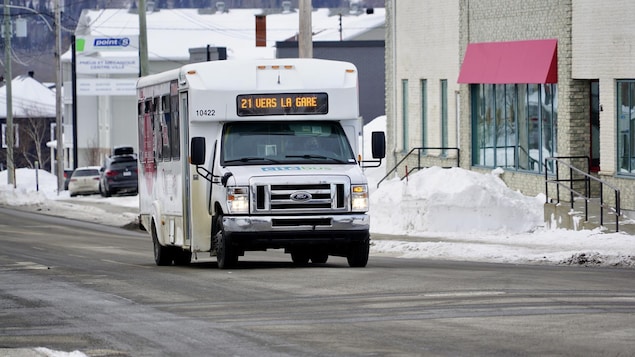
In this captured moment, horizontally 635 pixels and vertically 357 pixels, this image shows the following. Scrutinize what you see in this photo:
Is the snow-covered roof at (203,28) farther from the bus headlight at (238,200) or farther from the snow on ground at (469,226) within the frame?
the bus headlight at (238,200)

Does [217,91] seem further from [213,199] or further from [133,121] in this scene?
[133,121]

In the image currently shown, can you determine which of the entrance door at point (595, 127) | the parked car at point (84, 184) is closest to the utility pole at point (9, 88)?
the parked car at point (84, 184)

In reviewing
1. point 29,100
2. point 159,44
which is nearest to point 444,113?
point 159,44

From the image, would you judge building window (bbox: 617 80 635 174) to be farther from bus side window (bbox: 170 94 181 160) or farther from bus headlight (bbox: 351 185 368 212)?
bus headlight (bbox: 351 185 368 212)

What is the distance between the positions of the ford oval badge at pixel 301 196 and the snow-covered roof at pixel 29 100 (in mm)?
109439

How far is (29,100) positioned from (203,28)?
93.8 ft

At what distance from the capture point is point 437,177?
105ft

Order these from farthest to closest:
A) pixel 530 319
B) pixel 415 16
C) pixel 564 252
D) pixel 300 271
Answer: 1. pixel 415 16
2. pixel 564 252
3. pixel 300 271
4. pixel 530 319

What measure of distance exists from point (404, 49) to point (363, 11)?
68.4 meters

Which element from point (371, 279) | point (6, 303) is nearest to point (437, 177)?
point (371, 279)

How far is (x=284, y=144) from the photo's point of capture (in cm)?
2012

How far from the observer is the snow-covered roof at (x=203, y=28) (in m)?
103

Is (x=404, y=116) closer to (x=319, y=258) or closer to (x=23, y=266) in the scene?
(x=319, y=258)

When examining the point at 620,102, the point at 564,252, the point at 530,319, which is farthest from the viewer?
the point at 620,102
